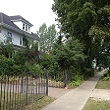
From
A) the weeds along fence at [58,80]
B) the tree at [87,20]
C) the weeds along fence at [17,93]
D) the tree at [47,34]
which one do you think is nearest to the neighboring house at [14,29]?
the tree at [87,20]

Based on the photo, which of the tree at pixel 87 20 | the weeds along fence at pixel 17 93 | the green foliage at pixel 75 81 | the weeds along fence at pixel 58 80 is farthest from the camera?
the tree at pixel 87 20

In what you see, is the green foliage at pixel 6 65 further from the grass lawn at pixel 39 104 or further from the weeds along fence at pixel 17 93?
the grass lawn at pixel 39 104

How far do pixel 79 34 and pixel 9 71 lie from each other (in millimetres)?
11573

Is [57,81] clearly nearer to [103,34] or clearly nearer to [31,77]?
[31,77]

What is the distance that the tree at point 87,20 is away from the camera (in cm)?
2262

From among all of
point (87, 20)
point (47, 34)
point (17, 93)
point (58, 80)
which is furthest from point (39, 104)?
point (47, 34)

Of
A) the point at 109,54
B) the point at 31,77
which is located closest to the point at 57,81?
the point at 31,77

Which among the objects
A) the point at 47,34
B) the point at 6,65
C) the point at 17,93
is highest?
the point at 47,34

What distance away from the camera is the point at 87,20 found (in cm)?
2473

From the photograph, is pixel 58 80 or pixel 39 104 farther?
pixel 58 80

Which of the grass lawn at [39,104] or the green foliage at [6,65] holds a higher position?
the green foliage at [6,65]

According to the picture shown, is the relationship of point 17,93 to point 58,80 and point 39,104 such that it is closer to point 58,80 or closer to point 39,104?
point 39,104

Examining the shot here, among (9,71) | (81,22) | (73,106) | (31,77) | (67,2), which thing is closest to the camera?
(73,106)

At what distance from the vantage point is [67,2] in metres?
26.8
